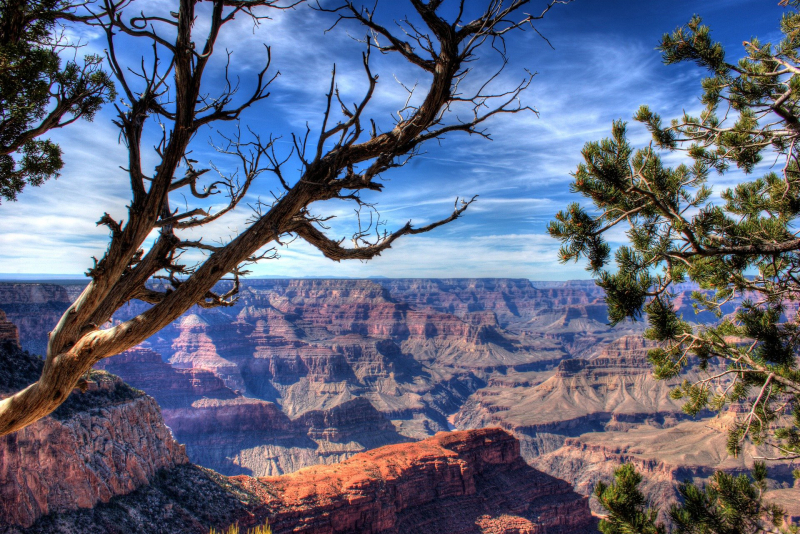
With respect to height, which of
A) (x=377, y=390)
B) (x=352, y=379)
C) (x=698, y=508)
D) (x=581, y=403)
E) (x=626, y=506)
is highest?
(x=626, y=506)

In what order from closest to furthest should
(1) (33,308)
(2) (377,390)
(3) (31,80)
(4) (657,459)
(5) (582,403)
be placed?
1. (3) (31,80)
2. (4) (657,459)
3. (1) (33,308)
4. (5) (582,403)
5. (2) (377,390)

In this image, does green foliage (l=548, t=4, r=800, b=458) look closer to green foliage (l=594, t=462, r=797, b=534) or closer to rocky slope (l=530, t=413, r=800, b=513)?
green foliage (l=594, t=462, r=797, b=534)

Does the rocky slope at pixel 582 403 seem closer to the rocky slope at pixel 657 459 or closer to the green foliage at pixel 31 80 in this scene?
the rocky slope at pixel 657 459

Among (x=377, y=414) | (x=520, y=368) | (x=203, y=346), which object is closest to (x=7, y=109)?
(x=377, y=414)

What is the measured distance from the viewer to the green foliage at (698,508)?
18.1ft

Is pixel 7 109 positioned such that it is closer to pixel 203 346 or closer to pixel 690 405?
pixel 690 405

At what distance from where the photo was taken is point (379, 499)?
2564cm

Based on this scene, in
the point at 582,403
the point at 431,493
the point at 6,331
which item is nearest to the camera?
the point at 6,331

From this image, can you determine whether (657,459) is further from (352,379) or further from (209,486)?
(352,379)

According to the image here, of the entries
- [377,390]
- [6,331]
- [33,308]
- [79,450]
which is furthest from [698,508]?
[377,390]

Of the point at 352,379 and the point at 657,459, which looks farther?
the point at 352,379

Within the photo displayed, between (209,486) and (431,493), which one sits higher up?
(209,486)

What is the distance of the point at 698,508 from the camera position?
6.13m

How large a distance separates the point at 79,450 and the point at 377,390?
75.2 m
